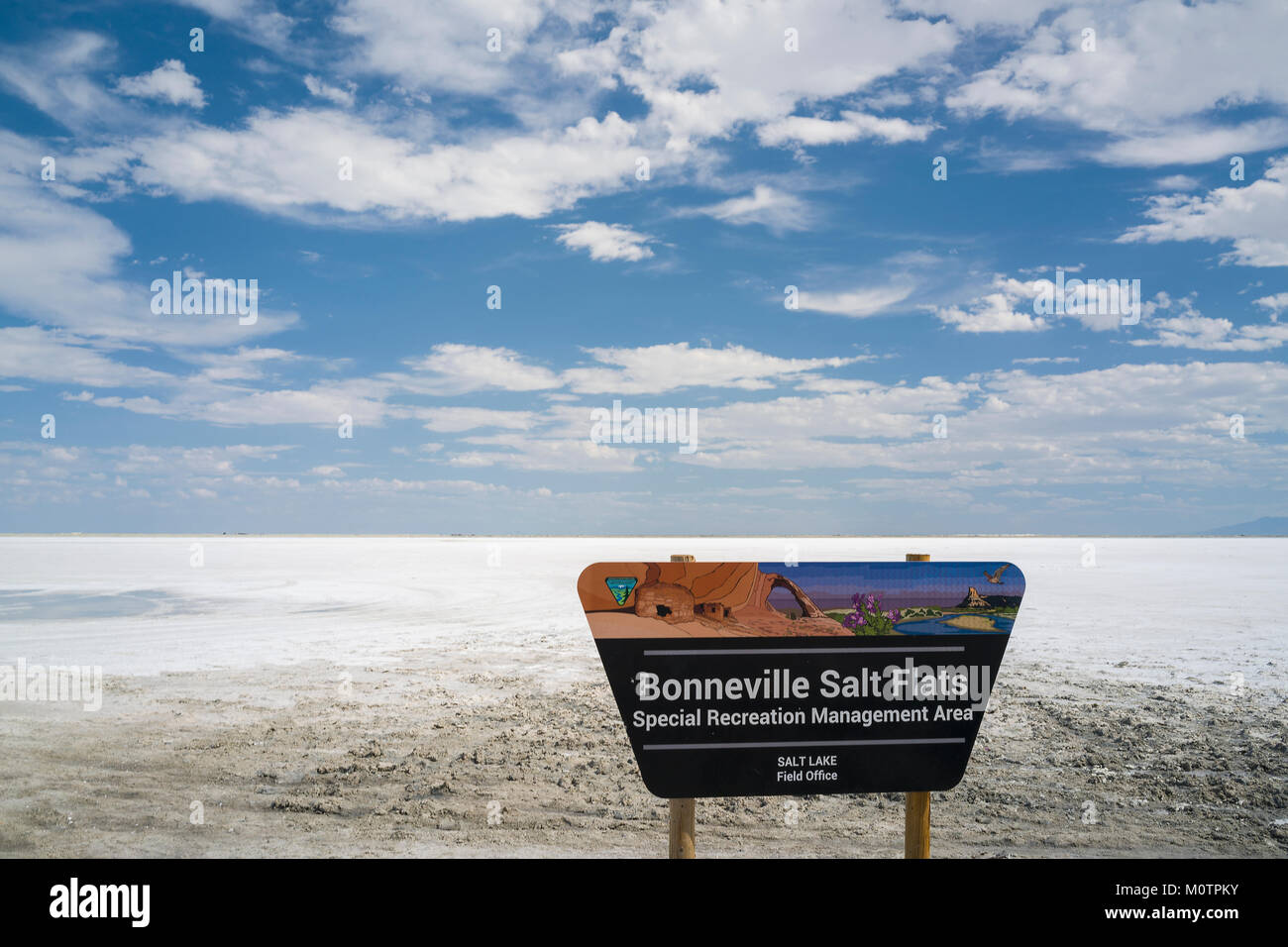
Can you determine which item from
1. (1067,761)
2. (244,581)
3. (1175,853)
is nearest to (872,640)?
(1175,853)

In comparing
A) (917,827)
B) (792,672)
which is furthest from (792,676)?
(917,827)

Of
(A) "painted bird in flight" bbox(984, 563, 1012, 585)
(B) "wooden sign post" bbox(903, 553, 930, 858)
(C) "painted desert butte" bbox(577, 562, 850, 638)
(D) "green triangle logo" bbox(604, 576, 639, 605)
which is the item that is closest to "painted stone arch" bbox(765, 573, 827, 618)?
(C) "painted desert butte" bbox(577, 562, 850, 638)

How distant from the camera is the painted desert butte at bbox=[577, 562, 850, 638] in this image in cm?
418

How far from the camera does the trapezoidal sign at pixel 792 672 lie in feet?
13.6

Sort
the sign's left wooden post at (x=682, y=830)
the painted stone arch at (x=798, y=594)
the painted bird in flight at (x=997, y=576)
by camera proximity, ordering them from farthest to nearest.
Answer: the painted bird in flight at (x=997, y=576) → the painted stone arch at (x=798, y=594) → the sign's left wooden post at (x=682, y=830)

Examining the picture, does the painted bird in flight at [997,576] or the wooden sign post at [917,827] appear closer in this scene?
the wooden sign post at [917,827]

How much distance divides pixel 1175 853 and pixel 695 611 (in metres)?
3.94

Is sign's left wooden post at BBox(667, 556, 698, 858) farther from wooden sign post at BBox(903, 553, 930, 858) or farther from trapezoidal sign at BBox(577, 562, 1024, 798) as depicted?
wooden sign post at BBox(903, 553, 930, 858)

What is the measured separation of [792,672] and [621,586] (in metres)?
1.01

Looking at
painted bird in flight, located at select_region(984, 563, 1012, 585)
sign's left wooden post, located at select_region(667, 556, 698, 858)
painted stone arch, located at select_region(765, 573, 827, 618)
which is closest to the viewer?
sign's left wooden post, located at select_region(667, 556, 698, 858)

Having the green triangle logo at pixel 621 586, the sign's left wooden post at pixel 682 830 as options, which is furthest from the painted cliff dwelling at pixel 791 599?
the sign's left wooden post at pixel 682 830

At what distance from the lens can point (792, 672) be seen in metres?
4.23

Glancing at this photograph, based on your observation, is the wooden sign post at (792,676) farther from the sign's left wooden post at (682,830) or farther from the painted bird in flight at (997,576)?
the painted bird in flight at (997,576)

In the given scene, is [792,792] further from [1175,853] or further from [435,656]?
[435,656]
